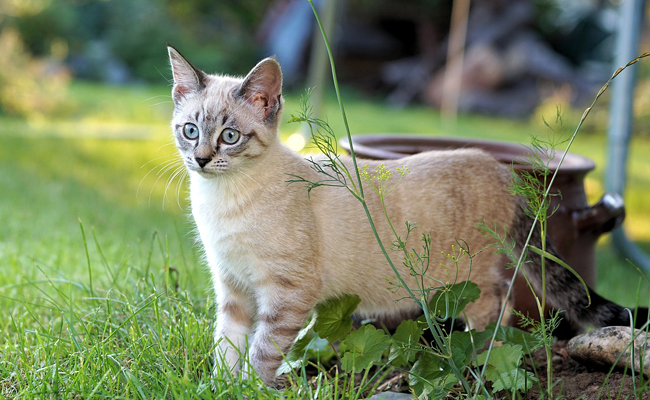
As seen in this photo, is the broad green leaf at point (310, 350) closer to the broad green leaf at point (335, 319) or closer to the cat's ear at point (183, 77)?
the broad green leaf at point (335, 319)

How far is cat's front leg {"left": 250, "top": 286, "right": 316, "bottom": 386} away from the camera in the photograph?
2051mm

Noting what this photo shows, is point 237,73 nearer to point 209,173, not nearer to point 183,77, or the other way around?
point 183,77

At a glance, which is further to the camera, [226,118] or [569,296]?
[569,296]

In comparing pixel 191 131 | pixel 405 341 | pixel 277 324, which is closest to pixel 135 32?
pixel 191 131

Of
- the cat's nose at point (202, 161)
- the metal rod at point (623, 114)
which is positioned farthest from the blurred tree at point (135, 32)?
the cat's nose at point (202, 161)

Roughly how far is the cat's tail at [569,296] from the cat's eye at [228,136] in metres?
1.04

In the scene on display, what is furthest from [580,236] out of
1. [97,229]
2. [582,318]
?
[97,229]

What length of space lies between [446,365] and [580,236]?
1.11 m

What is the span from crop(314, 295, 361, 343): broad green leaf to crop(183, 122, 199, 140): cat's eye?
0.70 metres

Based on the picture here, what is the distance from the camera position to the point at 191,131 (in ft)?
7.09

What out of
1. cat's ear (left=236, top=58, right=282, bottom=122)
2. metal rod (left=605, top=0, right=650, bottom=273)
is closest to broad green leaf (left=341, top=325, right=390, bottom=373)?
cat's ear (left=236, top=58, right=282, bottom=122)

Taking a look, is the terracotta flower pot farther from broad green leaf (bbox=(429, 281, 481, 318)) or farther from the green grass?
the green grass

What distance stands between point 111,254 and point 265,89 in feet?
5.74

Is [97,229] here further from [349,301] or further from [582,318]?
[582,318]
